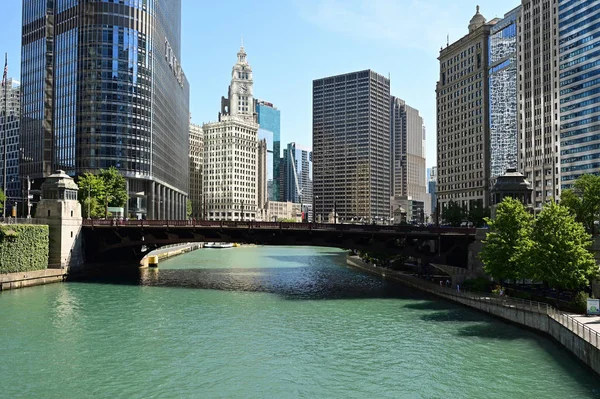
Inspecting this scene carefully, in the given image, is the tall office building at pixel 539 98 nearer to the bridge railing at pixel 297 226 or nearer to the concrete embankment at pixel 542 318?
the bridge railing at pixel 297 226

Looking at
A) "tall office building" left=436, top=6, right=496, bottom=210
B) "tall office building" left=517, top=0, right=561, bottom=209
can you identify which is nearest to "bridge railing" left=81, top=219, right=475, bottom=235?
"tall office building" left=517, top=0, right=561, bottom=209

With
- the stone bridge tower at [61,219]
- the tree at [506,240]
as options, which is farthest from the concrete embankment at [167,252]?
the tree at [506,240]

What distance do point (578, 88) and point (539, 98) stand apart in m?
16.2

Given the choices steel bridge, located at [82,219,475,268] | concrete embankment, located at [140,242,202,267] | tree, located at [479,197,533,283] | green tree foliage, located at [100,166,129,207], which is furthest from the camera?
green tree foliage, located at [100,166,129,207]

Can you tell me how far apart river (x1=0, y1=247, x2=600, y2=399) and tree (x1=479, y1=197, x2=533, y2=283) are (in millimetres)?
6120

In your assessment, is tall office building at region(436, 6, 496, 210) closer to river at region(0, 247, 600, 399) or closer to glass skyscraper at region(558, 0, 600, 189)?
glass skyscraper at region(558, 0, 600, 189)

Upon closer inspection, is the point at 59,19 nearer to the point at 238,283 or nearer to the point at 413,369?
the point at 238,283

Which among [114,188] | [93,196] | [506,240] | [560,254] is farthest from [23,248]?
[560,254]

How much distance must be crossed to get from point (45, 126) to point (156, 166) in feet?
107

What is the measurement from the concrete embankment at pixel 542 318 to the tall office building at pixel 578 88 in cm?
8955

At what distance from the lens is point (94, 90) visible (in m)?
144

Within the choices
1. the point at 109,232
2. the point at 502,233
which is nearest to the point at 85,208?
the point at 109,232

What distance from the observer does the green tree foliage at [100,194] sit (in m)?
116

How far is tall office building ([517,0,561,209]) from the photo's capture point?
154 metres
